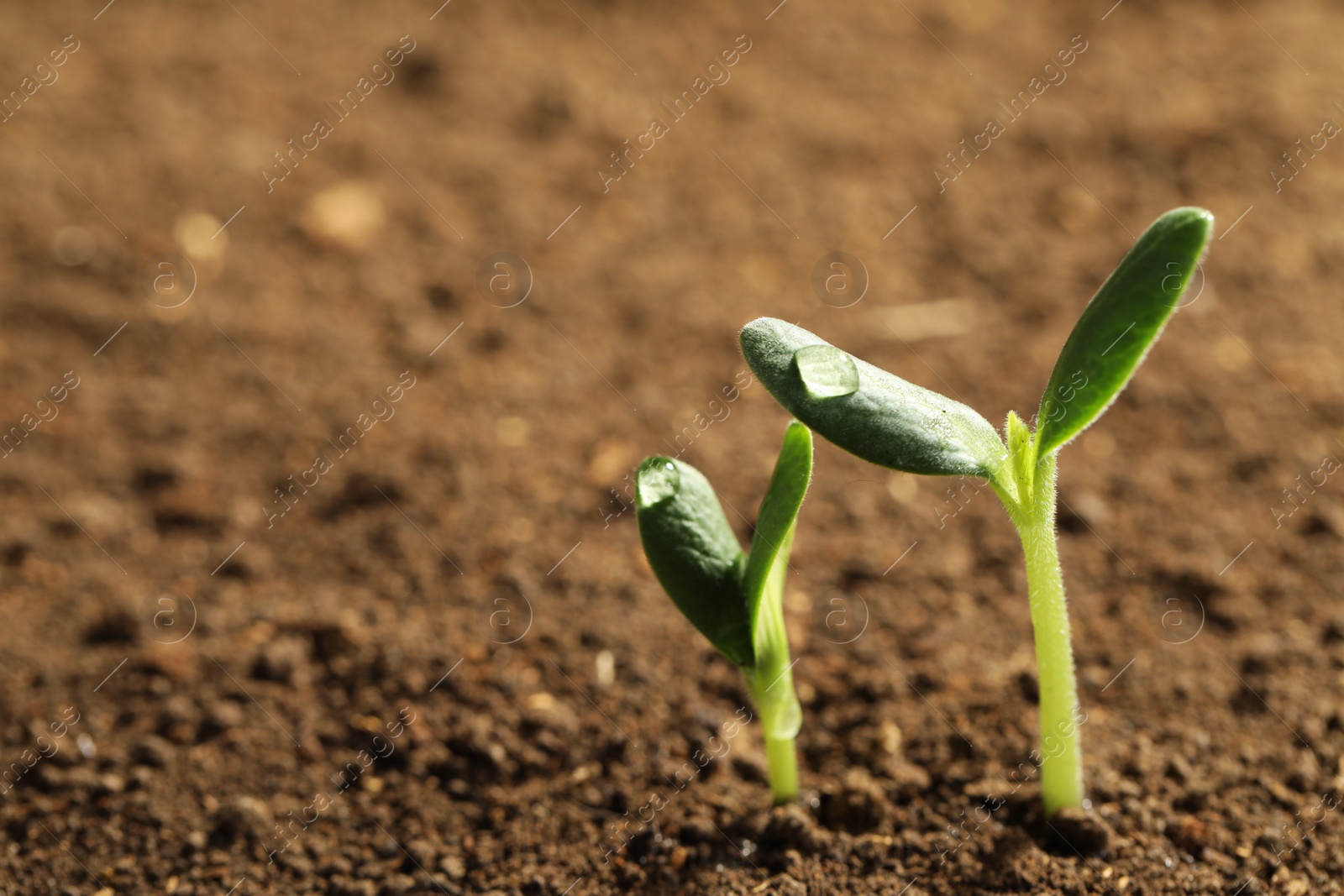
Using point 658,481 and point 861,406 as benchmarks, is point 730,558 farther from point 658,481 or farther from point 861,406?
point 861,406

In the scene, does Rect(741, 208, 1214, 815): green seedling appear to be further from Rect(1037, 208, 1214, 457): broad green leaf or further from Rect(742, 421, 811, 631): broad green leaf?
Rect(742, 421, 811, 631): broad green leaf

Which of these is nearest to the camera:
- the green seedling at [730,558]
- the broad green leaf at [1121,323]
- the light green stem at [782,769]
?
the broad green leaf at [1121,323]

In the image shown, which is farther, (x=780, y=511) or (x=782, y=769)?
(x=782, y=769)

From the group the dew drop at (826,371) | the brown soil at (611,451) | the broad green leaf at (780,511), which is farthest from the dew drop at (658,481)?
the brown soil at (611,451)

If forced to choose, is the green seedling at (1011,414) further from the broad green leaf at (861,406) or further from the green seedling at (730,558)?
the green seedling at (730,558)

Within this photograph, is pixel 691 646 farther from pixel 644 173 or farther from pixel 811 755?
pixel 644 173

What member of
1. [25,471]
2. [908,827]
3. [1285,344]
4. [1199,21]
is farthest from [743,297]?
[1199,21]

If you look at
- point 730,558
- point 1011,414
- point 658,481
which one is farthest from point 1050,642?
point 658,481
